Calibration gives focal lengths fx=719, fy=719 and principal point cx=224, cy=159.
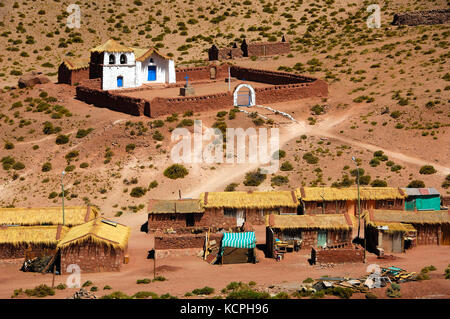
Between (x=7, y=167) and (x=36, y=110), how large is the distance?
432 inches

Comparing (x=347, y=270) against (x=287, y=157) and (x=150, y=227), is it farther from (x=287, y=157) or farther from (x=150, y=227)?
(x=287, y=157)

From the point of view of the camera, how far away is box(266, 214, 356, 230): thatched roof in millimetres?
41750

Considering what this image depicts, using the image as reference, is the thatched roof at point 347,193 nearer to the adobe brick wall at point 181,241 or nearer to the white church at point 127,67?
the adobe brick wall at point 181,241

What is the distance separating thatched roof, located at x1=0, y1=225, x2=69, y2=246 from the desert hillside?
771 cm

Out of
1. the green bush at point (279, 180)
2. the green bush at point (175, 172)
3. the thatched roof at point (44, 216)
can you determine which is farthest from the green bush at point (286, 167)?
the thatched roof at point (44, 216)

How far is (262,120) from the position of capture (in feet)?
197

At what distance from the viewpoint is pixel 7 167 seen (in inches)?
2184

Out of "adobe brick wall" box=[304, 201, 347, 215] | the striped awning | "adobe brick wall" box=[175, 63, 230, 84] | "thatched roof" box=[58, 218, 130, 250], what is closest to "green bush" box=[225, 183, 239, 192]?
"adobe brick wall" box=[304, 201, 347, 215]

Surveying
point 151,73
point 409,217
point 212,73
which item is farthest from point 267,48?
point 409,217

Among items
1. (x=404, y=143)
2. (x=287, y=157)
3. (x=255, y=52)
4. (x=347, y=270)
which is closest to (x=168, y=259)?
(x=347, y=270)

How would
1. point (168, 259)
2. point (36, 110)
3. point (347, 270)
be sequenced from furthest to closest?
point (36, 110), point (168, 259), point (347, 270)

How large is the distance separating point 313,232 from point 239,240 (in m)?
4.54

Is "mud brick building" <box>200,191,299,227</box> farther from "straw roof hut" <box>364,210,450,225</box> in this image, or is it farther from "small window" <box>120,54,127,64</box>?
"small window" <box>120,54,127,64</box>

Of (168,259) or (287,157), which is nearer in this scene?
(168,259)
